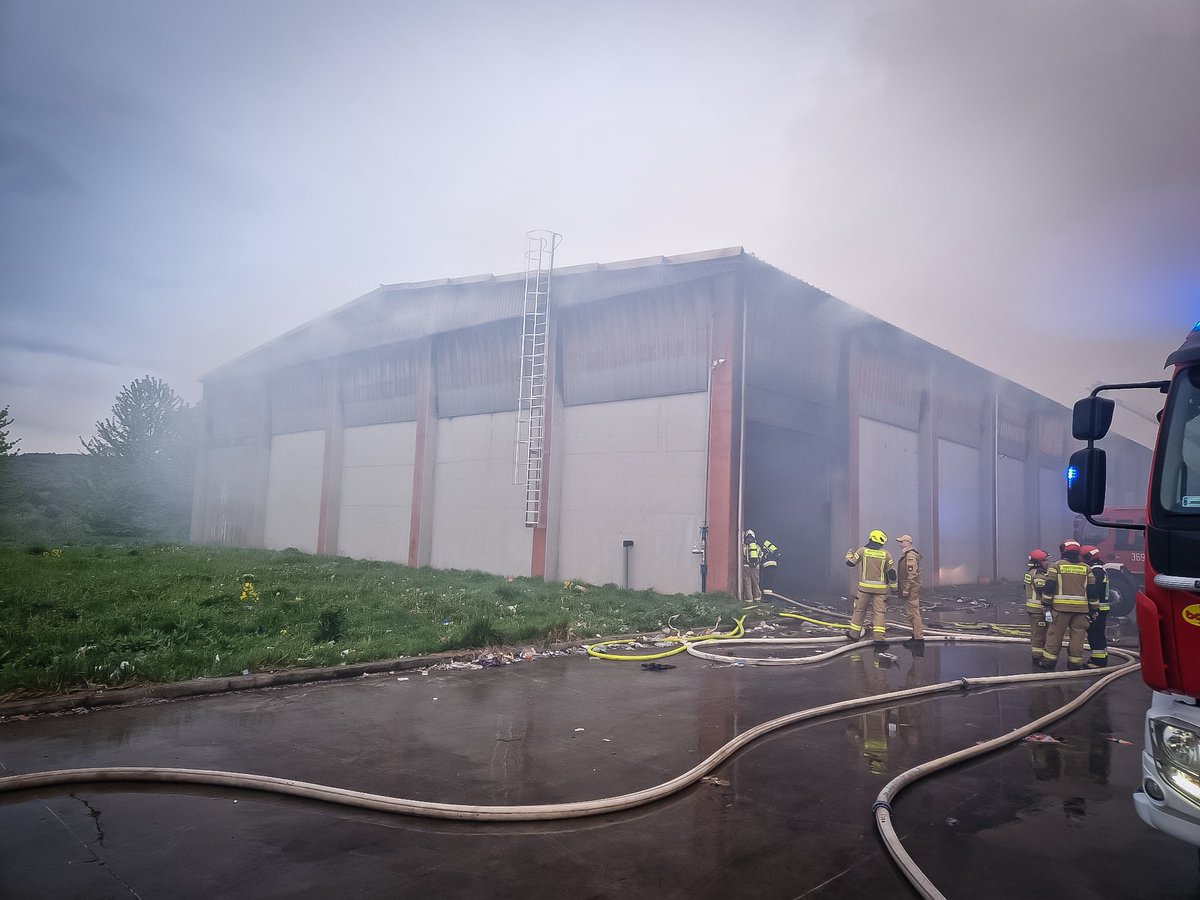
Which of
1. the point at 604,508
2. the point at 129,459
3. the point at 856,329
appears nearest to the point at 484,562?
the point at 604,508

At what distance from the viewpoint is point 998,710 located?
6785mm

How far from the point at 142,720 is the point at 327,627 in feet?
10.6

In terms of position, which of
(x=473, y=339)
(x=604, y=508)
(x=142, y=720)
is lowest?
(x=142, y=720)

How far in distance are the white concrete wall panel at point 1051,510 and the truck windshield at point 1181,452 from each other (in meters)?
29.4

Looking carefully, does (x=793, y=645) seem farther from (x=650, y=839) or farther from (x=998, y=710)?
(x=650, y=839)

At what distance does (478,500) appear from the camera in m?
19.0

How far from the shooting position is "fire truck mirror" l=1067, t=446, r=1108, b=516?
3658mm

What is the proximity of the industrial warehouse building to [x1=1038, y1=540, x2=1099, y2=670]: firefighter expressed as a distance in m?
6.04

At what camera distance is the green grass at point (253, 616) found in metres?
6.82

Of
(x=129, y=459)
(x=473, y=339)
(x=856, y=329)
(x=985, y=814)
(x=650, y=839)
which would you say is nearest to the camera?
(x=650, y=839)

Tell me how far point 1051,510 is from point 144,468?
136 feet

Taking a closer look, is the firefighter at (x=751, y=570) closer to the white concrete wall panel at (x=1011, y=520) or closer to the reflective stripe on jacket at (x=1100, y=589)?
the reflective stripe on jacket at (x=1100, y=589)

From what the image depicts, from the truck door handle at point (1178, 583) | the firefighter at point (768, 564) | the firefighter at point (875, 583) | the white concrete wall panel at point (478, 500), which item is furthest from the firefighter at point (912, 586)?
the white concrete wall panel at point (478, 500)

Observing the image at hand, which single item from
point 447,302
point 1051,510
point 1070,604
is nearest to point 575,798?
point 1070,604
